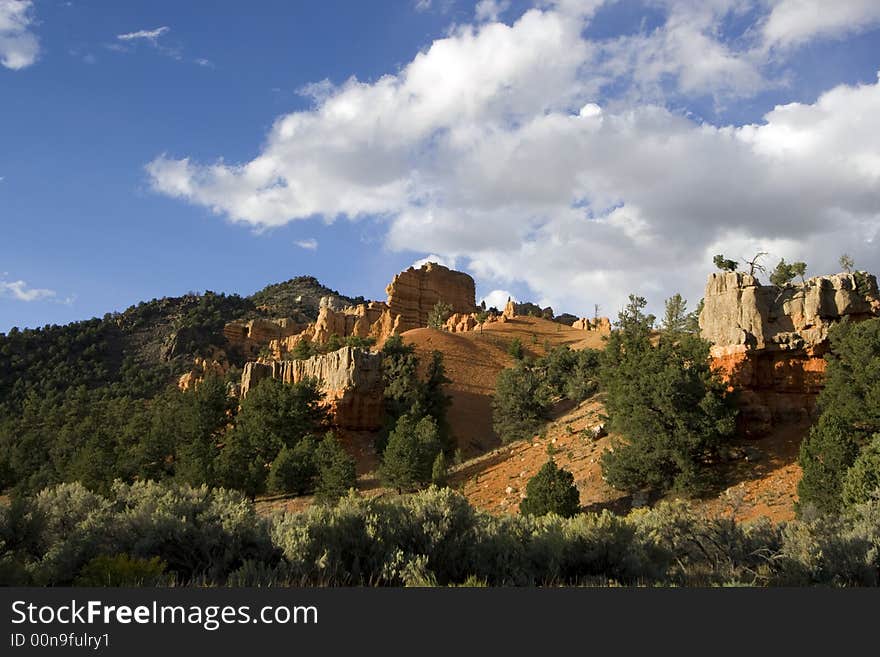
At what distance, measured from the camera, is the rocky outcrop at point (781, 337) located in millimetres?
30375

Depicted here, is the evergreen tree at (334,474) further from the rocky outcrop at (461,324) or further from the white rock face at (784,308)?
the rocky outcrop at (461,324)

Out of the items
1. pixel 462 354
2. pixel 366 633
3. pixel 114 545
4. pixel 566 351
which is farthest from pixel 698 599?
pixel 462 354

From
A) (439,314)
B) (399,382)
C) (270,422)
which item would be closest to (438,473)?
(270,422)

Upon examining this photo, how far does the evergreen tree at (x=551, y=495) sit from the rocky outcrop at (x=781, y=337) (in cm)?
1076

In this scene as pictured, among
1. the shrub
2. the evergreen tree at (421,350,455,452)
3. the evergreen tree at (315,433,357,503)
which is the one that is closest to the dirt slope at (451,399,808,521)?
the evergreen tree at (315,433,357,503)

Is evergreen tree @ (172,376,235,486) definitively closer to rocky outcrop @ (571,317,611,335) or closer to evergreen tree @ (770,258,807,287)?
evergreen tree @ (770,258,807,287)

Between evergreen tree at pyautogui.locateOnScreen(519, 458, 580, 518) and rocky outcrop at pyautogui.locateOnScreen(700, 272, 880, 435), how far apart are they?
10.8 metres

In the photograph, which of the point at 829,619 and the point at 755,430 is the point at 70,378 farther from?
the point at 829,619

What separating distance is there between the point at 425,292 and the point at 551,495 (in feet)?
252

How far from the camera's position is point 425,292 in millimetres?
100062

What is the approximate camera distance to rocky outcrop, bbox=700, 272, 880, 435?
3038cm

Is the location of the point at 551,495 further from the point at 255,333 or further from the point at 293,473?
the point at 255,333

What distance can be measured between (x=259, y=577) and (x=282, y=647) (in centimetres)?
378

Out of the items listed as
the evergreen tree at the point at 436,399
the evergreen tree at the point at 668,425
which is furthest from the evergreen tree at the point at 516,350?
the evergreen tree at the point at 668,425
